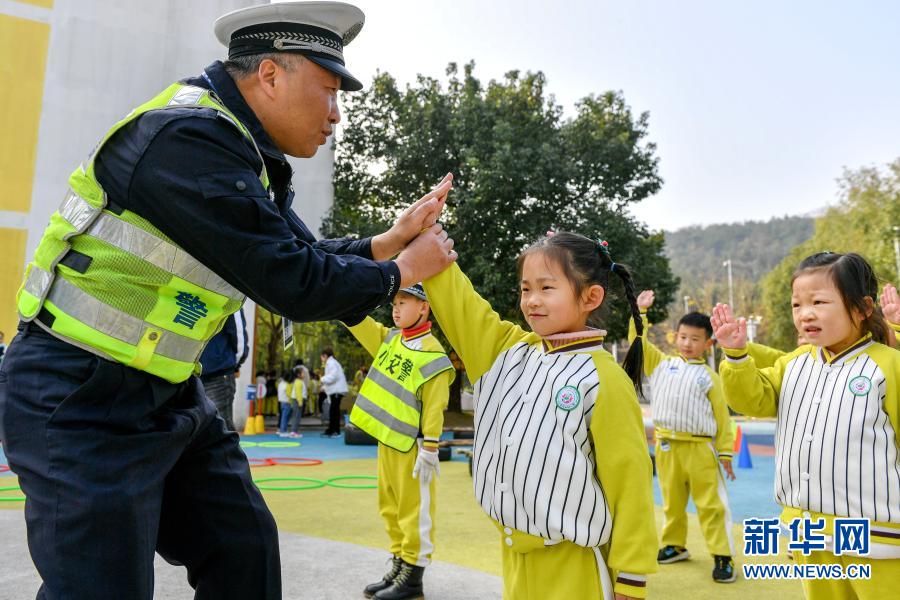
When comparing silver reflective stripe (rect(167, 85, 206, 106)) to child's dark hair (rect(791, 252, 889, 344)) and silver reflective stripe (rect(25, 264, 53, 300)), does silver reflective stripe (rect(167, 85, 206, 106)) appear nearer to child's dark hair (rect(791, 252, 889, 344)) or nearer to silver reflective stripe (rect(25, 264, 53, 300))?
silver reflective stripe (rect(25, 264, 53, 300))

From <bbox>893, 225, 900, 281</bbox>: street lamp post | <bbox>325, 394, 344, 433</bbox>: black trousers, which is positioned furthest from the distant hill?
<bbox>325, 394, 344, 433</bbox>: black trousers

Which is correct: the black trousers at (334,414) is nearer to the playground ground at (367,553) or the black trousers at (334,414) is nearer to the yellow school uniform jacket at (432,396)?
the playground ground at (367,553)

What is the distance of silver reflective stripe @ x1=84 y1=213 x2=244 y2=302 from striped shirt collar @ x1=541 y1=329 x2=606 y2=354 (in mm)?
1244

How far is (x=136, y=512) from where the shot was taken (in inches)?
65.4

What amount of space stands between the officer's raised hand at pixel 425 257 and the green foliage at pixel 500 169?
517 inches

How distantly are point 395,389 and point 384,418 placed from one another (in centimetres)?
21

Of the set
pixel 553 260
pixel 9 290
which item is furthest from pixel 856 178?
pixel 553 260

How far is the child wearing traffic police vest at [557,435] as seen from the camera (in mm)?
2197

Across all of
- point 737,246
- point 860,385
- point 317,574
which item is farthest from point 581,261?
point 737,246

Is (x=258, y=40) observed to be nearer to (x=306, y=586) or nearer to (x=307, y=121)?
(x=307, y=121)

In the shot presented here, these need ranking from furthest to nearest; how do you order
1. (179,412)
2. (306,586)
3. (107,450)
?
1. (306,586)
2. (179,412)
3. (107,450)

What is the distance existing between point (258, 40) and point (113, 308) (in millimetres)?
874

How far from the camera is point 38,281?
1762 millimetres

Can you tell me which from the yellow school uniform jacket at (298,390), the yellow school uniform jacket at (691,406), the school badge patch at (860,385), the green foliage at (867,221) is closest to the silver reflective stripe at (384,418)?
the yellow school uniform jacket at (691,406)
